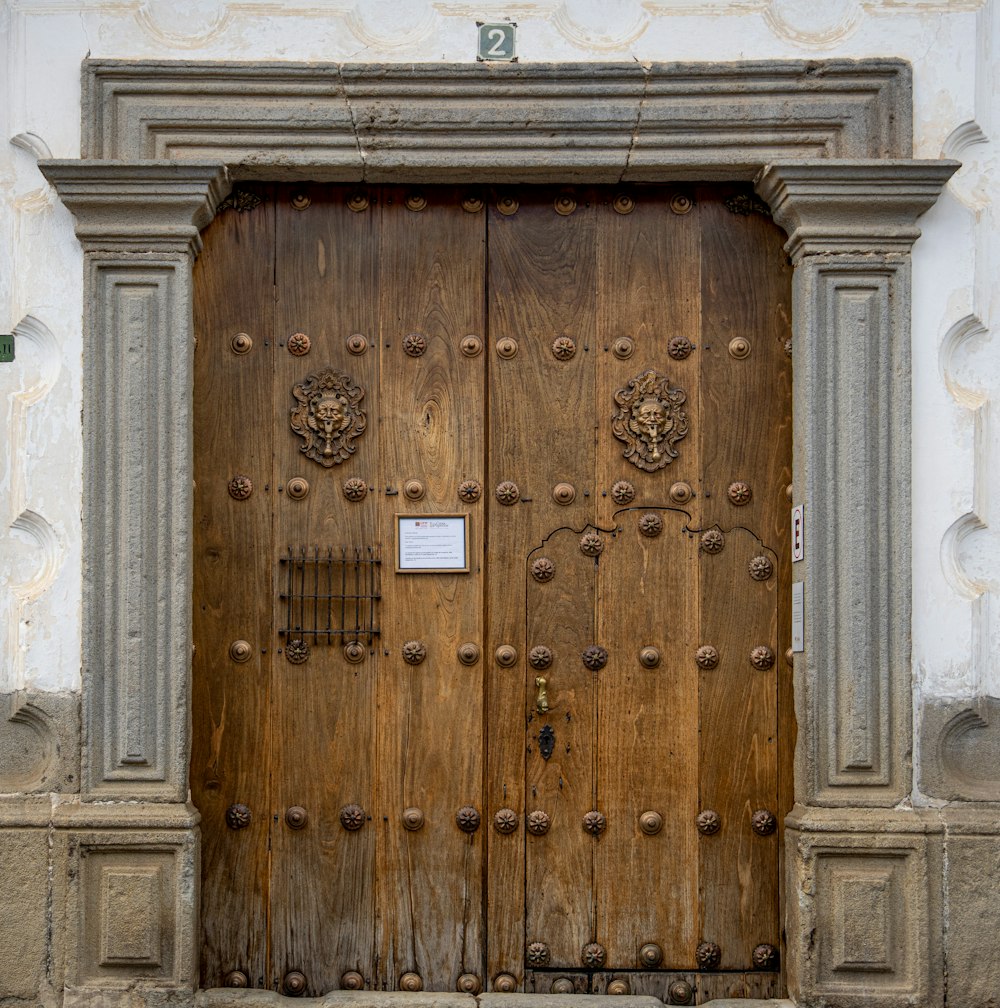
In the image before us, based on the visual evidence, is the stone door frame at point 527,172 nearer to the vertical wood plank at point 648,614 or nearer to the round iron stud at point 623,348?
the vertical wood plank at point 648,614

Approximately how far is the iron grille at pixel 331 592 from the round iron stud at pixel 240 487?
225mm

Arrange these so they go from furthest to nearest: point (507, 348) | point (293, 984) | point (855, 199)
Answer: point (507, 348) → point (293, 984) → point (855, 199)

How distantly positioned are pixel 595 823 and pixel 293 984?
40.9 inches

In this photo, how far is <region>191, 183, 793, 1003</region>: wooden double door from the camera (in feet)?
12.6

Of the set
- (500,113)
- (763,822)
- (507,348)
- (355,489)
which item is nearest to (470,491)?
(355,489)

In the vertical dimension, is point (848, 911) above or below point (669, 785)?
below

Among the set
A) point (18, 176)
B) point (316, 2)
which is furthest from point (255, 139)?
point (18, 176)

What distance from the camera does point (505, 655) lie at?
12.7 feet

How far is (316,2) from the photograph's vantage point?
3803 millimetres

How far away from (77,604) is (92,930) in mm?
951

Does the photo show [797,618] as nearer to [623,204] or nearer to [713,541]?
[713,541]

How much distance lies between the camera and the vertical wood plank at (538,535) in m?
3.86

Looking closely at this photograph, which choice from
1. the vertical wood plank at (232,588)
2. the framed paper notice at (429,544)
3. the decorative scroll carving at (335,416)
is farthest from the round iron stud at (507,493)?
the vertical wood plank at (232,588)

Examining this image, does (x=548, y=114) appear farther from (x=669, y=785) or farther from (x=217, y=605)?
(x=669, y=785)
